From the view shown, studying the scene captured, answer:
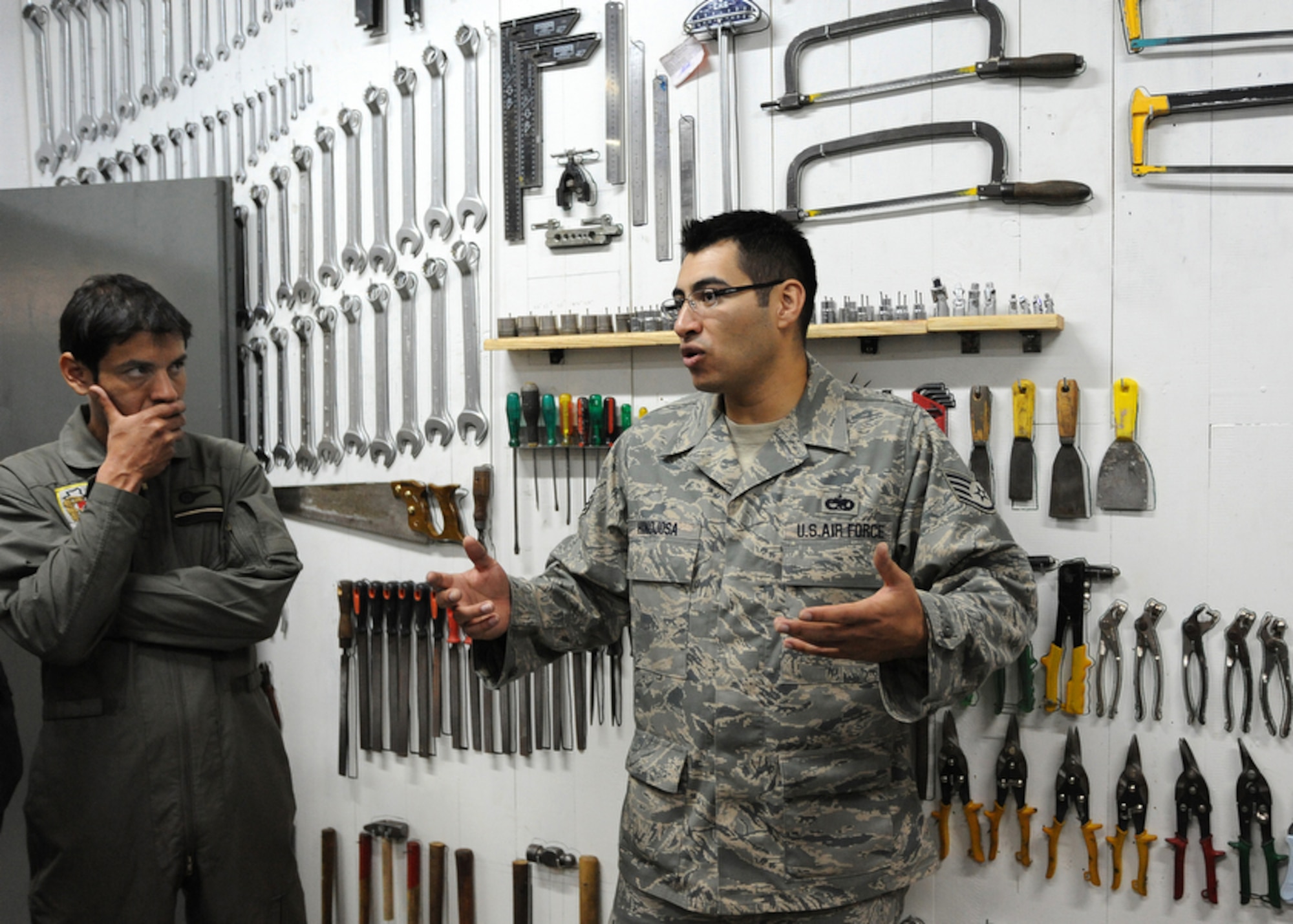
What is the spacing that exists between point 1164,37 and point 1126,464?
105cm

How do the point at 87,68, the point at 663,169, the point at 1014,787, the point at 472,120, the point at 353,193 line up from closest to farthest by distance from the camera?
the point at 1014,787 < the point at 663,169 < the point at 472,120 < the point at 353,193 < the point at 87,68

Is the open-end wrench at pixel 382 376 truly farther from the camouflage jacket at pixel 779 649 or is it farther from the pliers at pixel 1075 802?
the pliers at pixel 1075 802

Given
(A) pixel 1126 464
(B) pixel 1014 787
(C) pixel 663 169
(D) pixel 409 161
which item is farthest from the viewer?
(D) pixel 409 161

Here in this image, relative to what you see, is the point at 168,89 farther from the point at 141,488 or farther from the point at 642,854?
the point at 642,854

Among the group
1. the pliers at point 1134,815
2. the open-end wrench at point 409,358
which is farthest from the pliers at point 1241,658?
the open-end wrench at point 409,358

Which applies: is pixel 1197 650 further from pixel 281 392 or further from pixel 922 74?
pixel 281 392

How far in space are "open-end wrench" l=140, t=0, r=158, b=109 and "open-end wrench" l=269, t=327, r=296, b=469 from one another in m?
1.15

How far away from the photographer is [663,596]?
1980mm

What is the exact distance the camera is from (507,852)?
3.26m

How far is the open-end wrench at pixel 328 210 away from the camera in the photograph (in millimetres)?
3477

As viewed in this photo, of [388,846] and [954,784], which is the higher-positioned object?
[954,784]

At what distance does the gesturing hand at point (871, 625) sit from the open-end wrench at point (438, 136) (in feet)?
7.39

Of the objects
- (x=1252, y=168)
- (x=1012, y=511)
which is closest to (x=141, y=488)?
(x=1012, y=511)

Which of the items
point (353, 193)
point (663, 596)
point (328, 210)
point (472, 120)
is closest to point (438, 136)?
point (472, 120)
